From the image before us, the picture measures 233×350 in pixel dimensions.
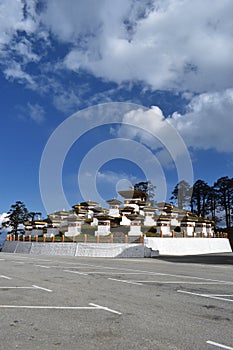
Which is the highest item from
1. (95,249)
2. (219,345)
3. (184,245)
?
(184,245)

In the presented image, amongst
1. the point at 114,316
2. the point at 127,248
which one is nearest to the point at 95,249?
the point at 127,248

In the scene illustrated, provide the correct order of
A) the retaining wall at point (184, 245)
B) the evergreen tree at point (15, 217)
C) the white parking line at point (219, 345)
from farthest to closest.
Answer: the evergreen tree at point (15, 217) < the retaining wall at point (184, 245) < the white parking line at point (219, 345)

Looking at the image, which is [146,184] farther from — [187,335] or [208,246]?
[187,335]

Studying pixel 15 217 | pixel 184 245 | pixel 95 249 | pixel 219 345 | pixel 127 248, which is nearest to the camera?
pixel 219 345

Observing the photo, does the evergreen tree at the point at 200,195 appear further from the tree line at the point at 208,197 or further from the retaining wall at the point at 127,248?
the retaining wall at the point at 127,248

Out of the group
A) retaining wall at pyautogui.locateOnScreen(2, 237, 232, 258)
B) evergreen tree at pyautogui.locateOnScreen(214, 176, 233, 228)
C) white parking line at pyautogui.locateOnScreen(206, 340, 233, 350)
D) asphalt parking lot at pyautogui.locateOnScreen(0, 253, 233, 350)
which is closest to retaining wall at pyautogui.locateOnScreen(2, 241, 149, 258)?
retaining wall at pyautogui.locateOnScreen(2, 237, 232, 258)

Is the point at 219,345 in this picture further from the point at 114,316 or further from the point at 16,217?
the point at 16,217

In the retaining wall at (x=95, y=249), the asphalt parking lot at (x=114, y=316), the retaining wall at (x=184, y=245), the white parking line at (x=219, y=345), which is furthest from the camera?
the retaining wall at (x=184, y=245)

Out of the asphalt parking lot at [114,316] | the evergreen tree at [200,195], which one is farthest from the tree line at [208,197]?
the asphalt parking lot at [114,316]

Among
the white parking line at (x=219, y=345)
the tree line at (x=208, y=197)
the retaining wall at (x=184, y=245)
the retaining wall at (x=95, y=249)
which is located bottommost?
the white parking line at (x=219, y=345)

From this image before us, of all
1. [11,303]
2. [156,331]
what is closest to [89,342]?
[156,331]

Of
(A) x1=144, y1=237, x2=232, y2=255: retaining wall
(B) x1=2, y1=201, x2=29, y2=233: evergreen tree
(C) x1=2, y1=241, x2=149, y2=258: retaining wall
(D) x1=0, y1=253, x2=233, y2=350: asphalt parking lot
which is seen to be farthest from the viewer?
(B) x1=2, y1=201, x2=29, y2=233: evergreen tree

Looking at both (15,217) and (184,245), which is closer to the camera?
(184,245)

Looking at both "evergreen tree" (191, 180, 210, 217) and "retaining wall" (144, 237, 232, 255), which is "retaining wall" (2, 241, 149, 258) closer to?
"retaining wall" (144, 237, 232, 255)
